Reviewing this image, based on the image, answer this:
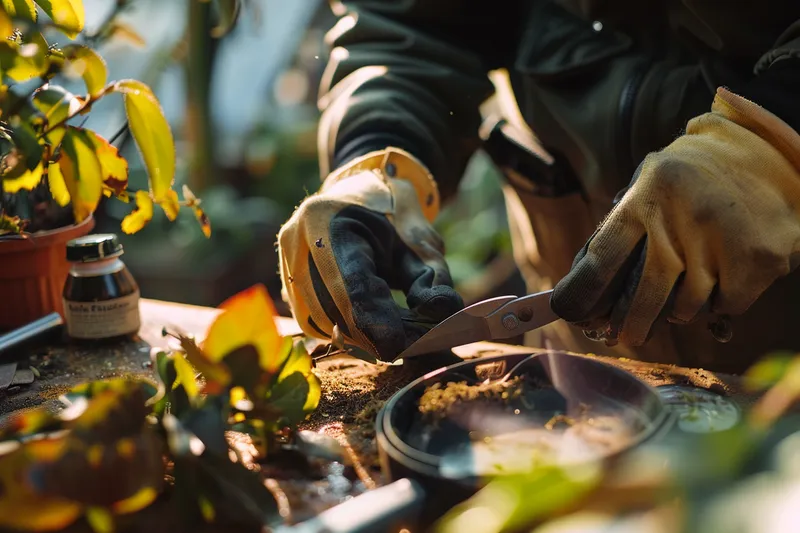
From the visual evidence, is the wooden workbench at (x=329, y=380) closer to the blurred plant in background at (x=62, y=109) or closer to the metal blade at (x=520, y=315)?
the metal blade at (x=520, y=315)

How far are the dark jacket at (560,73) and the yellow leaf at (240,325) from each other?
2.75 ft

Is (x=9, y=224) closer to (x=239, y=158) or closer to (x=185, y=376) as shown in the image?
(x=185, y=376)

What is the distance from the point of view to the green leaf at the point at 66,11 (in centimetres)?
83

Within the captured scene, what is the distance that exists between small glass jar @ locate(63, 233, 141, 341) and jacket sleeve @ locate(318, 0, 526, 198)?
0.49m

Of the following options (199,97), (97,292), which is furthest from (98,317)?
(199,97)

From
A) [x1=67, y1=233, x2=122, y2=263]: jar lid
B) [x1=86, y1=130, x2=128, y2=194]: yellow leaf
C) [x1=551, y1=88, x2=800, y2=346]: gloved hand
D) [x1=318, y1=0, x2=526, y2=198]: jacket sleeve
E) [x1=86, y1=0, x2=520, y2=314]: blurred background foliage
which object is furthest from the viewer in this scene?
[x1=86, y1=0, x2=520, y2=314]: blurred background foliage

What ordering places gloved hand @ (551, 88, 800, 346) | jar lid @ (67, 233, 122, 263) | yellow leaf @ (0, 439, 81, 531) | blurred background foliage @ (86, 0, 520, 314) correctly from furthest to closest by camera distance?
blurred background foliage @ (86, 0, 520, 314) → jar lid @ (67, 233, 122, 263) → gloved hand @ (551, 88, 800, 346) → yellow leaf @ (0, 439, 81, 531)

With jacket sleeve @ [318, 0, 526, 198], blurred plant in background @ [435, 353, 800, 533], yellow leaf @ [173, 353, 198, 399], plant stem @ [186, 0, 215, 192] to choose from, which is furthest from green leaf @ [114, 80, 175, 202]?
plant stem @ [186, 0, 215, 192]

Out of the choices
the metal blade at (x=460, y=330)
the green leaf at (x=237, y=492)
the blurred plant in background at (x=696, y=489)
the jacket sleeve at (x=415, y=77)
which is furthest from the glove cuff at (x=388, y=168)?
the blurred plant in background at (x=696, y=489)

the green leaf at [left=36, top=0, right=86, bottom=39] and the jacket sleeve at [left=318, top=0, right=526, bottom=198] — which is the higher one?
the green leaf at [left=36, top=0, right=86, bottom=39]

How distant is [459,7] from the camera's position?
1.79 meters

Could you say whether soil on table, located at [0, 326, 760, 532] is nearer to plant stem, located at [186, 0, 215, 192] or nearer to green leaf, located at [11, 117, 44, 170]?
green leaf, located at [11, 117, 44, 170]

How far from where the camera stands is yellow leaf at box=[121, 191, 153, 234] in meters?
1.12

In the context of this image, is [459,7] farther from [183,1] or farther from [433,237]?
[183,1]
